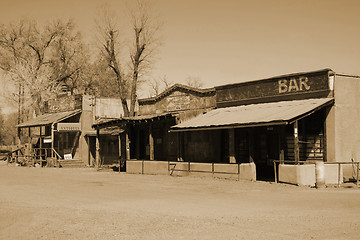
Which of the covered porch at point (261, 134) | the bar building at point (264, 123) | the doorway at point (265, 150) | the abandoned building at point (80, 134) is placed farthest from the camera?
the abandoned building at point (80, 134)

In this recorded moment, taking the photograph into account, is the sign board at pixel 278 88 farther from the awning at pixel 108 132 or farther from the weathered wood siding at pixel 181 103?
the awning at pixel 108 132

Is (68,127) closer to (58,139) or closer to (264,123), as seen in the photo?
(58,139)

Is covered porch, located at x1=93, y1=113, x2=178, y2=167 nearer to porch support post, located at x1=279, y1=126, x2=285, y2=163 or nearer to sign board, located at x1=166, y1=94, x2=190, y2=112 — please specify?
sign board, located at x1=166, y1=94, x2=190, y2=112

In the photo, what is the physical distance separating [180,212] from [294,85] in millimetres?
11066

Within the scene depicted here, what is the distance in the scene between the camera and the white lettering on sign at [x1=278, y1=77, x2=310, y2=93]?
19.4 m

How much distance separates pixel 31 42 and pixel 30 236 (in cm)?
3774

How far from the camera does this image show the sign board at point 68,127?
31484 millimetres

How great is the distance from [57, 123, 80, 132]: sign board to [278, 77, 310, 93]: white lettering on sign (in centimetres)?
1694

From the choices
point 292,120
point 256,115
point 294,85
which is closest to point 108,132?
point 256,115

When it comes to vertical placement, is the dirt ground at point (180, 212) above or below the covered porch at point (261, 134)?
below

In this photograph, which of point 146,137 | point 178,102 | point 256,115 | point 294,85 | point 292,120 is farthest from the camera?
point 146,137

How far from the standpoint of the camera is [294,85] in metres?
20.0

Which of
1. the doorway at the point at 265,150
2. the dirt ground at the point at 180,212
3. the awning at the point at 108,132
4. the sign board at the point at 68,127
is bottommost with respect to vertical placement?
the dirt ground at the point at 180,212

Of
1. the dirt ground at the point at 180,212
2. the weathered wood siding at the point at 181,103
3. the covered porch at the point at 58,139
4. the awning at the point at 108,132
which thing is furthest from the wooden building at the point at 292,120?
the covered porch at the point at 58,139
